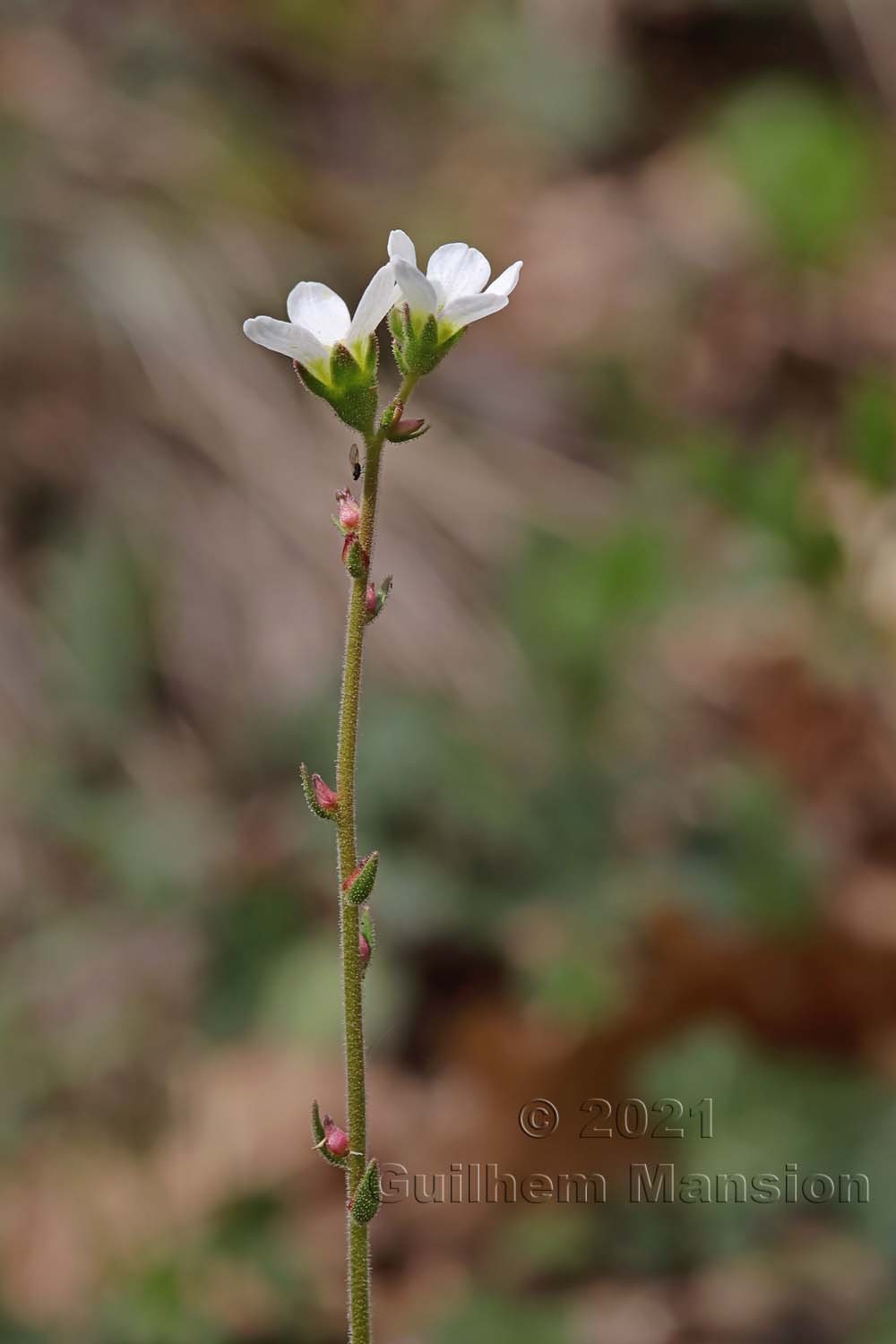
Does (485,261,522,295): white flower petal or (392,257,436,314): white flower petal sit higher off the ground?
(485,261,522,295): white flower petal

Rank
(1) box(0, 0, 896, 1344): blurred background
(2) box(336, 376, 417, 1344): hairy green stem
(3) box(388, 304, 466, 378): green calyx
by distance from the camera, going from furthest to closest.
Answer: (1) box(0, 0, 896, 1344): blurred background < (3) box(388, 304, 466, 378): green calyx < (2) box(336, 376, 417, 1344): hairy green stem

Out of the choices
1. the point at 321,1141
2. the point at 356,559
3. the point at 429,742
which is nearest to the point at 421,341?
the point at 356,559

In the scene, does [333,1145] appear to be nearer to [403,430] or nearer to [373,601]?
[373,601]

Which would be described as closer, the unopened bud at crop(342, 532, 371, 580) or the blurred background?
the unopened bud at crop(342, 532, 371, 580)

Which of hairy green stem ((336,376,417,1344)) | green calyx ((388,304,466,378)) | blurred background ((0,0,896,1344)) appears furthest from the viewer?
blurred background ((0,0,896,1344))

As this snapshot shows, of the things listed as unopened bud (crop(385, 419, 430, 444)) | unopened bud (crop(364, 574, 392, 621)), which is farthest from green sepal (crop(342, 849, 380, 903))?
unopened bud (crop(385, 419, 430, 444))


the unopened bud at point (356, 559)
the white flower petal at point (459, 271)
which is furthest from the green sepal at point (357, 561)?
the white flower petal at point (459, 271)

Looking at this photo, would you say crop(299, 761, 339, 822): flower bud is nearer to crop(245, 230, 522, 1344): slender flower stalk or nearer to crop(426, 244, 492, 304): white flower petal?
crop(245, 230, 522, 1344): slender flower stalk

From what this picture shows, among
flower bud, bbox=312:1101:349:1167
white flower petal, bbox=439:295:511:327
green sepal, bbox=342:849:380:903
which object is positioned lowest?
flower bud, bbox=312:1101:349:1167
